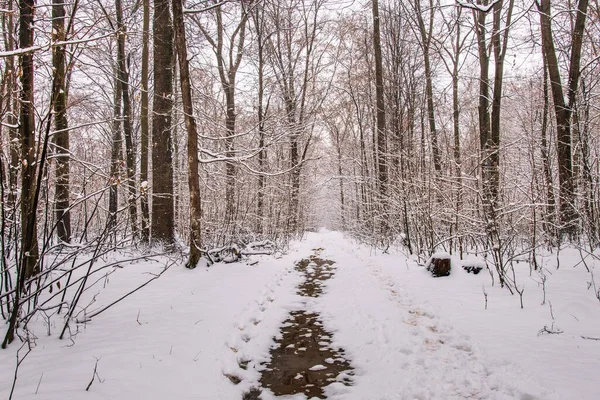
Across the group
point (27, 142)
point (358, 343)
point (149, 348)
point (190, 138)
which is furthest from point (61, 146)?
point (358, 343)

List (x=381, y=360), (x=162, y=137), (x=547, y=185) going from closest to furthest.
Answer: (x=381, y=360), (x=547, y=185), (x=162, y=137)

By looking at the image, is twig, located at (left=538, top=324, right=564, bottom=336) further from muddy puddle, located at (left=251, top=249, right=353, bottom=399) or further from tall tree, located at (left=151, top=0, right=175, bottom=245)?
tall tree, located at (left=151, top=0, right=175, bottom=245)

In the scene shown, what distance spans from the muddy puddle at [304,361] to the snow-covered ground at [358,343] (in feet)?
0.41

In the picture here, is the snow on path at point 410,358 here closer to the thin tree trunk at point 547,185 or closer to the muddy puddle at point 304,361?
the muddy puddle at point 304,361

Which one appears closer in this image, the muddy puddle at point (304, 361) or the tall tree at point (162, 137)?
the muddy puddle at point (304, 361)

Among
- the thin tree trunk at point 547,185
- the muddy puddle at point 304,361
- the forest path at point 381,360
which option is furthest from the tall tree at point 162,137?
the thin tree trunk at point 547,185

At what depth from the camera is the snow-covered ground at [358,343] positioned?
260 cm

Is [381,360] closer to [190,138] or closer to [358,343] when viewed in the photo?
[358,343]

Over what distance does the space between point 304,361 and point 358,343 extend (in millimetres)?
722

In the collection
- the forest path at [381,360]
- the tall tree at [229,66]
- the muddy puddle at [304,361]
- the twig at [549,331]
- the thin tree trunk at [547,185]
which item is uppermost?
the tall tree at [229,66]

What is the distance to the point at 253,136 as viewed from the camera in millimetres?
12062

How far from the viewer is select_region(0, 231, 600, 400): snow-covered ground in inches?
102

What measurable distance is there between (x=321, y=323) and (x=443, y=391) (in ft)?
6.88

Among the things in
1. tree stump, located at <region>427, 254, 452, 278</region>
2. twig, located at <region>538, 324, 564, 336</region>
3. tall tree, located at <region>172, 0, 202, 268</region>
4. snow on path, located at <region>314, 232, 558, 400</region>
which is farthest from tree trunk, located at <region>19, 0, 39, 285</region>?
tree stump, located at <region>427, 254, 452, 278</region>
